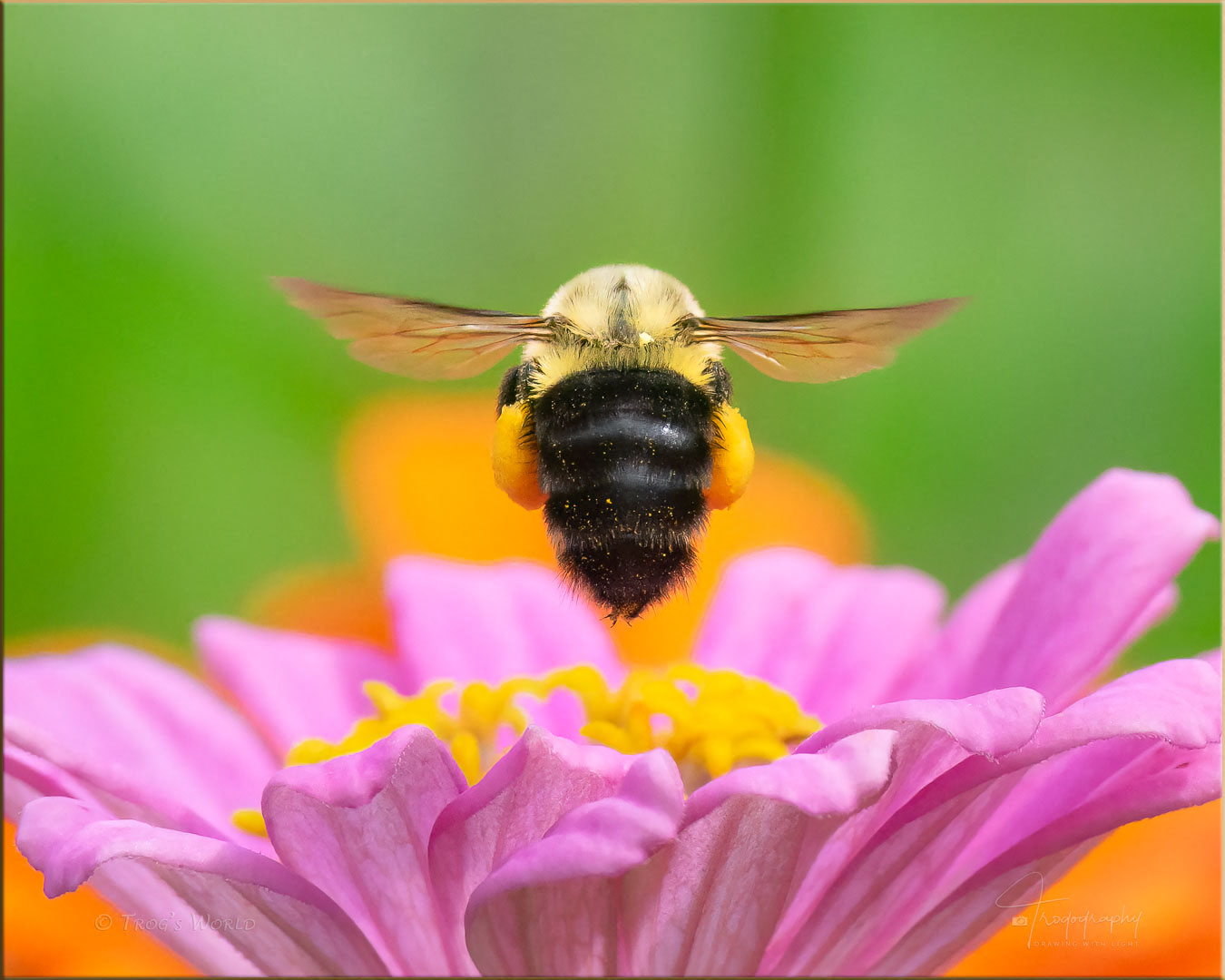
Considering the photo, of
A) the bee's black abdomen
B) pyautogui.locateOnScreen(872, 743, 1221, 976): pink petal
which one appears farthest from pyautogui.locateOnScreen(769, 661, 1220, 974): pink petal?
the bee's black abdomen

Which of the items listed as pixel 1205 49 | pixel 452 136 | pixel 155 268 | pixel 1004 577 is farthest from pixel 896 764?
pixel 155 268

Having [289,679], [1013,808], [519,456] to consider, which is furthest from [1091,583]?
[289,679]

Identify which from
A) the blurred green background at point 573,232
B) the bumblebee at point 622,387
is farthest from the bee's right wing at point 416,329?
the blurred green background at point 573,232

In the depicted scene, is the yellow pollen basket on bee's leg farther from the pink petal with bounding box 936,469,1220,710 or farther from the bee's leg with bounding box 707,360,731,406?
the pink petal with bounding box 936,469,1220,710

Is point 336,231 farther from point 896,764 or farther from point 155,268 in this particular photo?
point 896,764

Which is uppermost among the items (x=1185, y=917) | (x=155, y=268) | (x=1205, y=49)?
(x=1205, y=49)

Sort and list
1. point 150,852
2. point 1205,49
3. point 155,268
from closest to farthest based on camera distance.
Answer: point 150,852 < point 1205,49 < point 155,268
